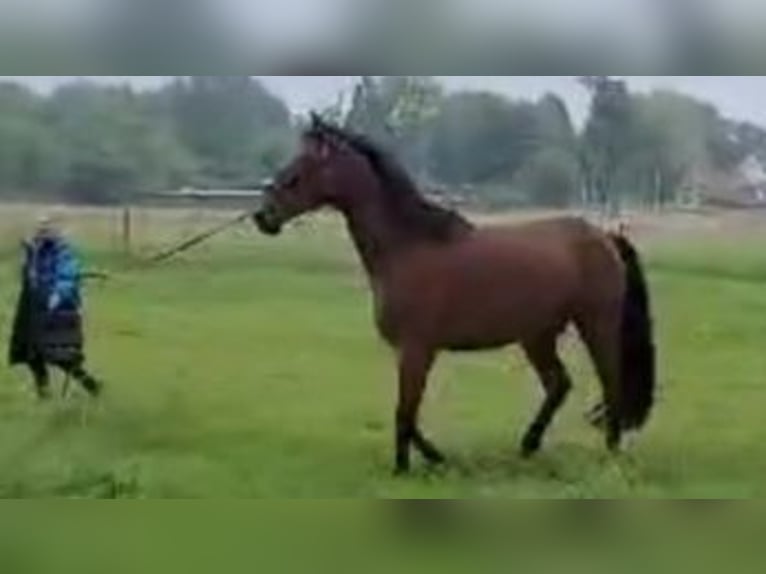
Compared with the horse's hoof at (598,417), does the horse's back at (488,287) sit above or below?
above

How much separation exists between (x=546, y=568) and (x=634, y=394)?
55 cm

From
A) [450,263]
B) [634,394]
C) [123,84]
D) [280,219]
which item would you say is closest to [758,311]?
[634,394]

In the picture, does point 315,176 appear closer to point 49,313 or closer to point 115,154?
point 115,154

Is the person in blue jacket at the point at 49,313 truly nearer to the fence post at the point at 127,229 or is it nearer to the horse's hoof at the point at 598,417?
the fence post at the point at 127,229

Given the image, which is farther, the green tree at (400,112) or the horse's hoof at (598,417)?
the horse's hoof at (598,417)

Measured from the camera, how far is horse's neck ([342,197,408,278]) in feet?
15.7

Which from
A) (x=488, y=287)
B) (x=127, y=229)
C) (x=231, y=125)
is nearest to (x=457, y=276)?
(x=488, y=287)

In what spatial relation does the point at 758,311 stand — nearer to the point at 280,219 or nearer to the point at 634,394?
the point at 634,394

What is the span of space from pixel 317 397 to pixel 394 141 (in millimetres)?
554

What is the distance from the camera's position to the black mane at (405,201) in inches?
188

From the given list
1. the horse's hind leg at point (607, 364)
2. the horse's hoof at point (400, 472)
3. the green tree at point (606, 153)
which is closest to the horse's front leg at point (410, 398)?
the horse's hoof at point (400, 472)

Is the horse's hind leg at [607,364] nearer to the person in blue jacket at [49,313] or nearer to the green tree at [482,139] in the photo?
the green tree at [482,139]

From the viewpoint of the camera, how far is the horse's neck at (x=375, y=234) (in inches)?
189

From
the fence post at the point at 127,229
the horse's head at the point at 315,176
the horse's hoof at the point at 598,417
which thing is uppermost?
the horse's head at the point at 315,176
